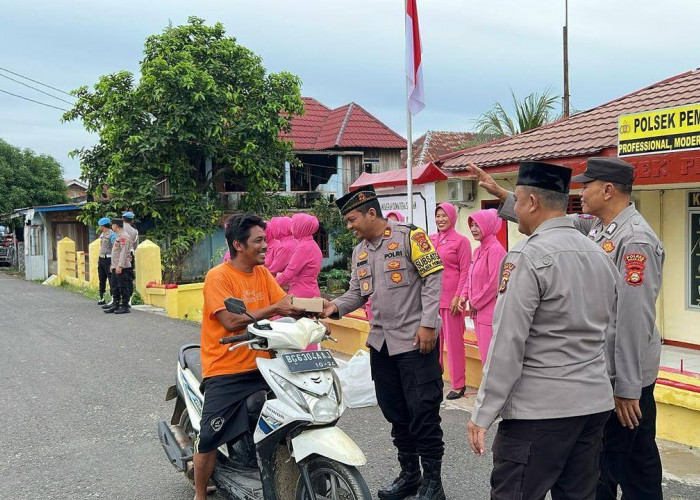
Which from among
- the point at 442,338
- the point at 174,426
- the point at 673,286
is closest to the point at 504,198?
the point at 174,426

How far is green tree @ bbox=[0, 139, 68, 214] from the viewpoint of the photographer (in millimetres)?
33125

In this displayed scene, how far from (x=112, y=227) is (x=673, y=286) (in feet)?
32.0

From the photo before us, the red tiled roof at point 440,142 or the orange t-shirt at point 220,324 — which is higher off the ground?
the red tiled roof at point 440,142

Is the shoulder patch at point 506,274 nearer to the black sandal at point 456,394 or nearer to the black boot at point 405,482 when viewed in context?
the black boot at point 405,482

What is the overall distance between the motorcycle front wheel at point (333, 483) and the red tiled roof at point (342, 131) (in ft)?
78.1

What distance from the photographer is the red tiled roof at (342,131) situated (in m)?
27.1

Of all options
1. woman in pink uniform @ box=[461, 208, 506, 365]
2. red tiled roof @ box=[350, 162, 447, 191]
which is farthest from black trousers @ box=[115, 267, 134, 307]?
woman in pink uniform @ box=[461, 208, 506, 365]

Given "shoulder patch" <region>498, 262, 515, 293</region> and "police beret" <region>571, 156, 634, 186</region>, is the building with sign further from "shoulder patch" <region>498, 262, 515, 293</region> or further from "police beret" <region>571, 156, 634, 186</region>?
"shoulder patch" <region>498, 262, 515, 293</region>

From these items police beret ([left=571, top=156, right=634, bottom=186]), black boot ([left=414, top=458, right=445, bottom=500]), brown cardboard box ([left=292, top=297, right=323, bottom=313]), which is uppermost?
police beret ([left=571, top=156, right=634, bottom=186])

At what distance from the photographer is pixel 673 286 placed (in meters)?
8.83

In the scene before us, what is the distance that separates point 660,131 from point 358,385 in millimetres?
4417

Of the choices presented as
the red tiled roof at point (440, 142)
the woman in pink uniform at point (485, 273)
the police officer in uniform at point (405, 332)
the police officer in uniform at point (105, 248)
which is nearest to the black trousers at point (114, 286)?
the police officer in uniform at point (105, 248)

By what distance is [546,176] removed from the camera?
2703mm

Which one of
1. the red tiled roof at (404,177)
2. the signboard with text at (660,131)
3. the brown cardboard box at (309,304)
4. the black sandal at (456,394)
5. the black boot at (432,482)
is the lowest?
the black sandal at (456,394)
